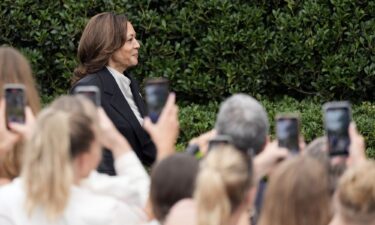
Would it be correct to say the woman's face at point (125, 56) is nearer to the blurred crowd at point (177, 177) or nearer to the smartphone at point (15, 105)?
the blurred crowd at point (177, 177)

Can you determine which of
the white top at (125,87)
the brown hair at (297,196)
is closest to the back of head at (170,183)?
the brown hair at (297,196)

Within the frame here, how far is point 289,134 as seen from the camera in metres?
4.75

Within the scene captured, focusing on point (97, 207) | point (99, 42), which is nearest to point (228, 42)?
point (99, 42)

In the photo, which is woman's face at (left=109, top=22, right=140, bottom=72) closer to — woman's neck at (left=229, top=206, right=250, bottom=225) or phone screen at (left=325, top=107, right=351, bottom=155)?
phone screen at (left=325, top=107, right=351, bottom=155)

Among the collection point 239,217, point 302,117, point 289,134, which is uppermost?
point 289,134

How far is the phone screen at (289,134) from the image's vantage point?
473 centimetres

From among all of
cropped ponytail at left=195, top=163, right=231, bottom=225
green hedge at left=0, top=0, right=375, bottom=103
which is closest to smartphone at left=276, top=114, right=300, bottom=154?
cropped ponytail at left=195, top=163, right=231, bottom=225

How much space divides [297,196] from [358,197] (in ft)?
0.78

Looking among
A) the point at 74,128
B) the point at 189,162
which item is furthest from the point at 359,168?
the point at 74,128

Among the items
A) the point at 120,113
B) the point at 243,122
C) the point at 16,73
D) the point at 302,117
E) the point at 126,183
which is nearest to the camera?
the point at 243,122

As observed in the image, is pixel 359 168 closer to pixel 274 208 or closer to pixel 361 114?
pixel 274 208

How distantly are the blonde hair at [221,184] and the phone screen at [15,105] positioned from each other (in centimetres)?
99

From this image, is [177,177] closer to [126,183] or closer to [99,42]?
[126,183]

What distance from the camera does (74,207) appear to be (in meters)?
4.55
